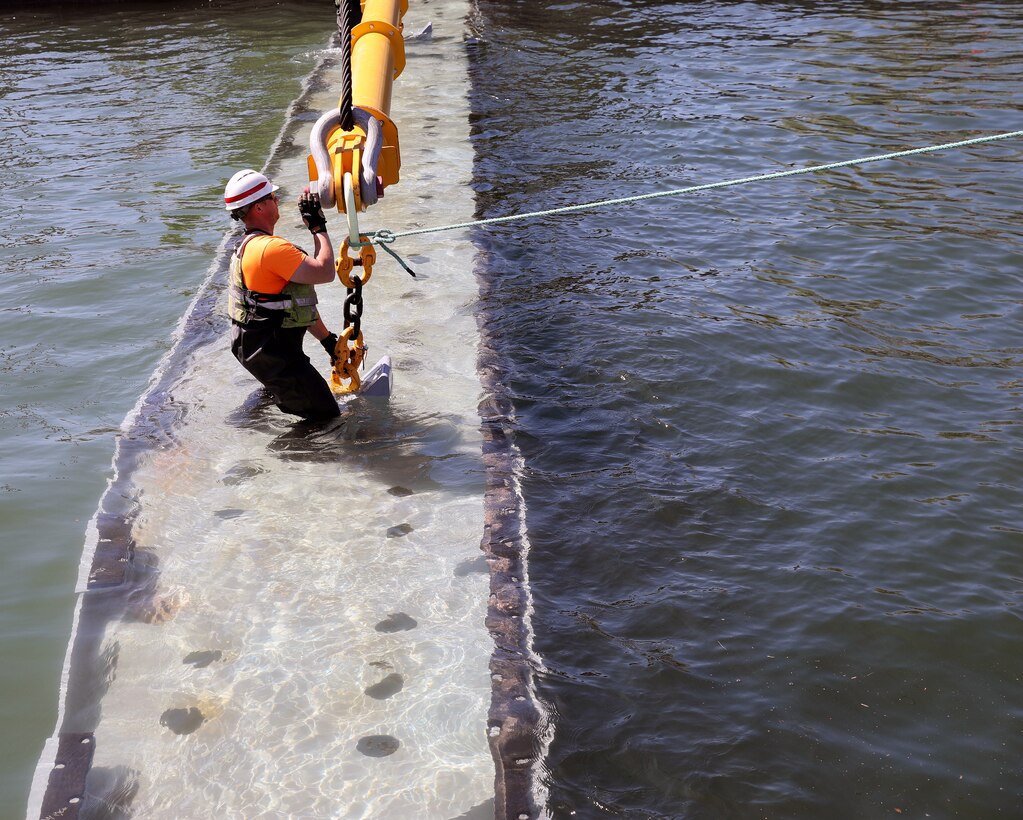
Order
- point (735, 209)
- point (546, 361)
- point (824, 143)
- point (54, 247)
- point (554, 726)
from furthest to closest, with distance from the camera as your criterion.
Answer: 1. point (824, 143)
2. point (735, 209)
3. point (54, 247)
4. point (546, 361)
5. point (554, 726)

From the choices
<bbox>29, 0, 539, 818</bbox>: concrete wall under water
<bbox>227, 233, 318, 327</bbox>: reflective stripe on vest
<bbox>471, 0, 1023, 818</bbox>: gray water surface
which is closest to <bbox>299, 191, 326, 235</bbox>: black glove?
<bbox>227, 233, 318, 327</bbox>: reflective stripe on vest

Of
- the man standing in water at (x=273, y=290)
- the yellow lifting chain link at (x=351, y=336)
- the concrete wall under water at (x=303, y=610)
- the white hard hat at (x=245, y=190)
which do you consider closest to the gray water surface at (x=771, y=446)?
the concrete wall under water at (x=303, y=610)

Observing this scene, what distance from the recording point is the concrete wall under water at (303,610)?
3742 mm

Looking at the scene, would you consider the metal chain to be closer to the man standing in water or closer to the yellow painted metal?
the man standing in water

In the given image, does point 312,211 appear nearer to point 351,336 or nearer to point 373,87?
point 351,336

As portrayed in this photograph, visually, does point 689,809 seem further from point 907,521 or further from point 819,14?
point 819,14

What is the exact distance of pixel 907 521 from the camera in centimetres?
562

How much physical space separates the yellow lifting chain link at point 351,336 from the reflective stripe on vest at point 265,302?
29 cm

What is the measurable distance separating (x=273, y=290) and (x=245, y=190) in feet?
1.83

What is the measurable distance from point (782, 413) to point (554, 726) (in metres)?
3.32

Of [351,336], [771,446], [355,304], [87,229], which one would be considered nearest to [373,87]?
[355,304]

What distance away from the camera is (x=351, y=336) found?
6027mm

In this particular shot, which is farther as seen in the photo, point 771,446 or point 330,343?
point 771,446

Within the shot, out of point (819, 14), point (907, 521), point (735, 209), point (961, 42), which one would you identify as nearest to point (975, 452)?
point (907, 521)
